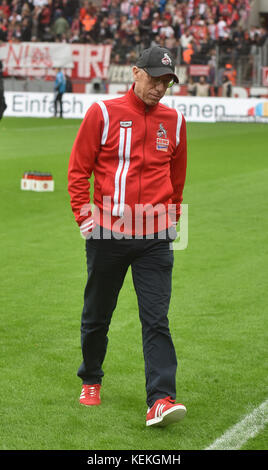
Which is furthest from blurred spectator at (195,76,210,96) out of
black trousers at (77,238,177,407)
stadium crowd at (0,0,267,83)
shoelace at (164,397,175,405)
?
shoelace at (164,397,175,405)

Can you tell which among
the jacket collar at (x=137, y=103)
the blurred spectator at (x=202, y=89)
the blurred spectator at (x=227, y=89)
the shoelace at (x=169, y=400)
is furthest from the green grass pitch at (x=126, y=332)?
the blurred spectator at (x=227, y=89)

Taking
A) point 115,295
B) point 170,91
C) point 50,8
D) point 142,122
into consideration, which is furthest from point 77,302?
point 50,8

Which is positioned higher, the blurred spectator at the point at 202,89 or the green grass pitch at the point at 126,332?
the green grass pitch at the point at 126,332

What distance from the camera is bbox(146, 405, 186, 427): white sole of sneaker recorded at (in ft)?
16.7

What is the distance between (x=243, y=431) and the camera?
5.16 m

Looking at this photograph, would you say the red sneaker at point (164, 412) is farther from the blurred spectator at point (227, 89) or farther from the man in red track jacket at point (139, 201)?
the blurred spectator at point (227, 89)

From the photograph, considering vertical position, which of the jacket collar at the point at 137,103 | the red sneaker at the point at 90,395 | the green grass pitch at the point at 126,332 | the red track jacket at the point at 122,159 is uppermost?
the jacket collar at the point at 137,103

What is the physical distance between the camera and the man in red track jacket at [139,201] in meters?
5.15

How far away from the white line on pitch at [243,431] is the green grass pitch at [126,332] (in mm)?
56

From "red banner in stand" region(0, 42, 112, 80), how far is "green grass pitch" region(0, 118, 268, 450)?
78.0 ft

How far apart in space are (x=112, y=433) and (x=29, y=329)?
2.39m

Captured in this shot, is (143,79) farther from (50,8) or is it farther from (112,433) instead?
(50,8)

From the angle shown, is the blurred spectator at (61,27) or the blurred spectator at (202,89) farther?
the blurred spectator at (61,27)

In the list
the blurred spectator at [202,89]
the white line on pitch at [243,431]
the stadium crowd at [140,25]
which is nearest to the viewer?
the white line on pitch at [243,431]
